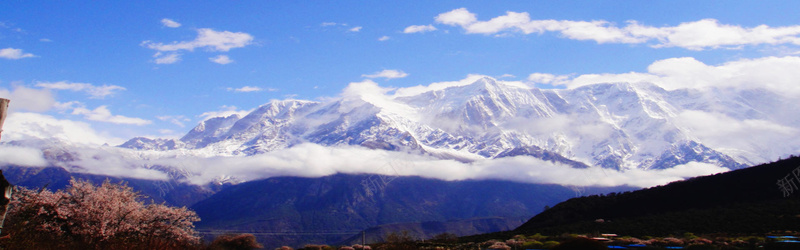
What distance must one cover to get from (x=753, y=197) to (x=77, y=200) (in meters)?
103

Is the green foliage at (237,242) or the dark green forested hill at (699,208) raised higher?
the dark green forested hill at (699,208)

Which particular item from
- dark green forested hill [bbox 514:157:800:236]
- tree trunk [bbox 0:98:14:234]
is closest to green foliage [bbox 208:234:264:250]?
dark green forested hill [bbox 514:157:800:236]

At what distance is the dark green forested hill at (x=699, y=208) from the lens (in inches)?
3182

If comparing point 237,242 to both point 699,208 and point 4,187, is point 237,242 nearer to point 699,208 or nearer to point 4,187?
point 4,187

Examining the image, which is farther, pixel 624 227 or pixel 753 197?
pixel 753 197

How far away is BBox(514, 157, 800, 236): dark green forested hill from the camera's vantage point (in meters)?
80.8

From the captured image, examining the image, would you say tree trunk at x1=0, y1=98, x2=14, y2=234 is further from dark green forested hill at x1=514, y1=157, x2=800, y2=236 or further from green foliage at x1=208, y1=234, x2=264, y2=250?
dark green forested hill at x1=514, y1=157, x2=800, y2=236

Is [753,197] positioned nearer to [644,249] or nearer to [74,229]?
[644,249]

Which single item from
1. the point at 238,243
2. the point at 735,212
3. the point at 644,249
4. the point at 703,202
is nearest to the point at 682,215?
the point at 735,212

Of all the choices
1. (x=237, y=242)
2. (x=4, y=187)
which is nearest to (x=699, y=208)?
(x=237, y=242)

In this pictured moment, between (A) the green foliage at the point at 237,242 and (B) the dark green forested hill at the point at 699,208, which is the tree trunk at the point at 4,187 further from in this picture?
(B) the dark green forested hill at the point at 699,208

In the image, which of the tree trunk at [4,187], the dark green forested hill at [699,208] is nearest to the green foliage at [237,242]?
the dark green forested hill at [699,208]

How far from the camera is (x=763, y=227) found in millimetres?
74875

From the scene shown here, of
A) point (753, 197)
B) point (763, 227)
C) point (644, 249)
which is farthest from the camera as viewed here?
point (753, 197)
